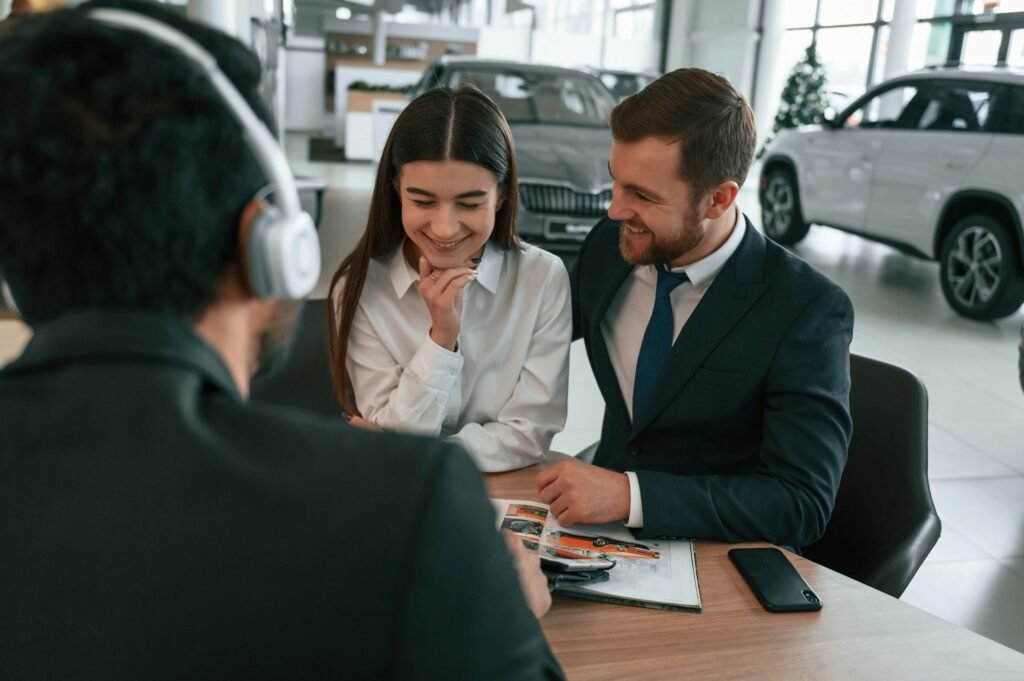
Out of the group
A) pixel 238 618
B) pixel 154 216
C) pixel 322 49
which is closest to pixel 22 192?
pixel 154 216

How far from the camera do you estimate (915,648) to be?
1115mm

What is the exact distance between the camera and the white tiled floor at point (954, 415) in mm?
2584

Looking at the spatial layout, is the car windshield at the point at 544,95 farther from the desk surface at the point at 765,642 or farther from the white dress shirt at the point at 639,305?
the desk surface at the point at 765,642

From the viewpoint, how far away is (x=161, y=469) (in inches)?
19.0

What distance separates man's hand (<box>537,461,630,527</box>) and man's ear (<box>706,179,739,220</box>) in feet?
1.92

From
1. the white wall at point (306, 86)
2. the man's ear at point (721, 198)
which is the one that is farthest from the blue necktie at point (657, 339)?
the white wall at point (306, 86)

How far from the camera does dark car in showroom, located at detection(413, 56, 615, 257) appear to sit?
5562mm

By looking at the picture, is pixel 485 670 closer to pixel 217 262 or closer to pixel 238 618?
pixel 238 618

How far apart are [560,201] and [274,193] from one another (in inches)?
200

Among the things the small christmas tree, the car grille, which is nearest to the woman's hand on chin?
the car grille

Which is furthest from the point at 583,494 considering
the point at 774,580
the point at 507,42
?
the point at 507,42

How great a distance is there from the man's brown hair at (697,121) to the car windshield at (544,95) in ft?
15.8

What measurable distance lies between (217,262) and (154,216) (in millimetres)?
51

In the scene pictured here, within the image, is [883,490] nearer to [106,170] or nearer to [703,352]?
[703,352]
